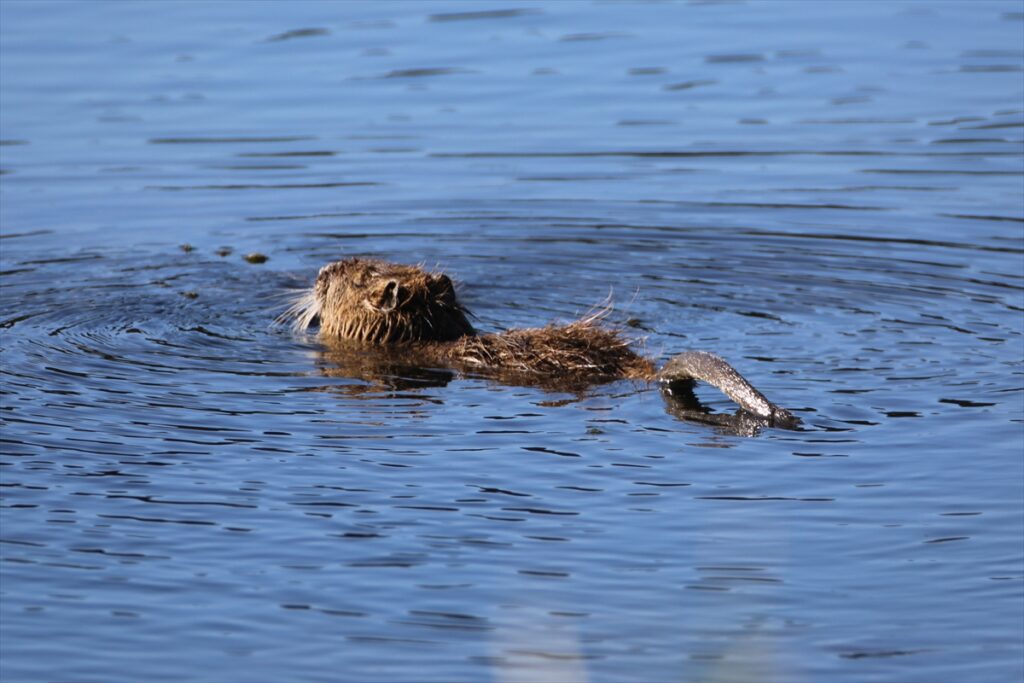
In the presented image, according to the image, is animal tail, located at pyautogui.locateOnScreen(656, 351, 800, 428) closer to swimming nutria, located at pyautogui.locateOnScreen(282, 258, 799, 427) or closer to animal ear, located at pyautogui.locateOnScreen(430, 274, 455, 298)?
swimming nutria, located at pyautogui.locateOnScreen(282, 258, 799, 427)

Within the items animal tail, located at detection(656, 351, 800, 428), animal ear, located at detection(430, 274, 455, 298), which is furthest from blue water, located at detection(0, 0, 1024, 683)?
animal ear, located at detection(430, 274, 455, 298)

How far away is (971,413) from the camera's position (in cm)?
965

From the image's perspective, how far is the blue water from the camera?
7.07 metres

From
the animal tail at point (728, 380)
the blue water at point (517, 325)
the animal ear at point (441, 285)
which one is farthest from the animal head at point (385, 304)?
the animal tail at point (728, 380)

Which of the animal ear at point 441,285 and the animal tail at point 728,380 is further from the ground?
the animal ear at point 441,285

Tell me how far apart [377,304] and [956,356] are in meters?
3.72

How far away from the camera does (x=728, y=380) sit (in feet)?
31.7

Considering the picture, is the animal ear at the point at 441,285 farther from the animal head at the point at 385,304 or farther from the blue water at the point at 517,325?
the blue water at the point at 517,325

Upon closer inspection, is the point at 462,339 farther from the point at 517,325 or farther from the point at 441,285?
the point at 517,325

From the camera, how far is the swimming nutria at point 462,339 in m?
9.89

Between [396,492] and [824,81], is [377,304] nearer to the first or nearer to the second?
[396,492]

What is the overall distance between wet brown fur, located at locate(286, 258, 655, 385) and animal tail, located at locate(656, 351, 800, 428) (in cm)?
41

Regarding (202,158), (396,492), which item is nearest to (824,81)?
(202,158)

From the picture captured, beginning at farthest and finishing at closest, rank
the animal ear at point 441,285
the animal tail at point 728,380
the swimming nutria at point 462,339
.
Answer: the animal ear at point 441,285
the swimming nutria at point 462,339
the animal tail at point 728,380
